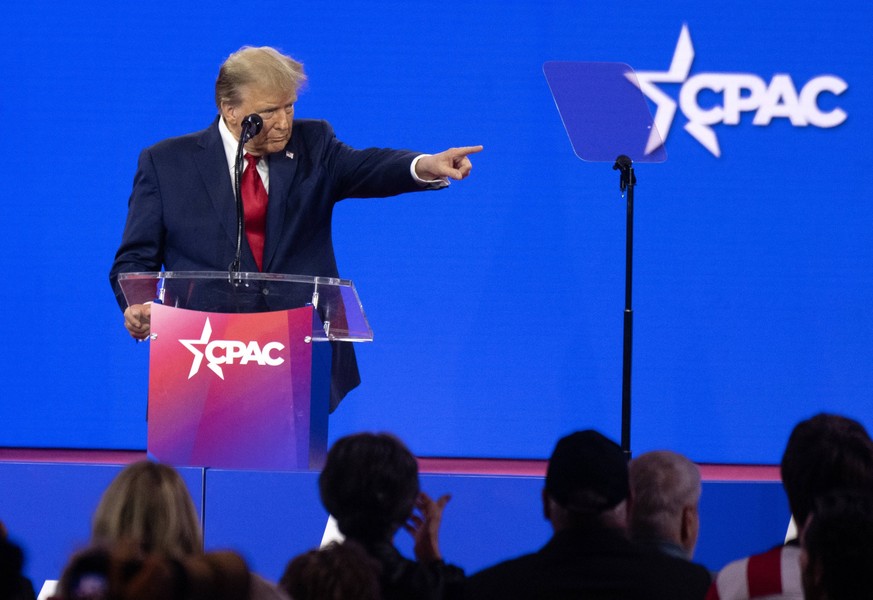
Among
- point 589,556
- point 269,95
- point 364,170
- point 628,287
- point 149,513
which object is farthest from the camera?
point 628,287

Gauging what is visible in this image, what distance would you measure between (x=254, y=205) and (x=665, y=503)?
4.60 feet

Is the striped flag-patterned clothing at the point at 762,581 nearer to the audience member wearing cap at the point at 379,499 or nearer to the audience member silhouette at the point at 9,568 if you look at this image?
the audience member wearing cap at the point at 379,499

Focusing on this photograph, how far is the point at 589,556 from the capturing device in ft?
6.98

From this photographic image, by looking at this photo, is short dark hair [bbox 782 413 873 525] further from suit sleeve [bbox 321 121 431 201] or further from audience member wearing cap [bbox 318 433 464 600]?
suit sleeve [bbox 321 121 431 201]

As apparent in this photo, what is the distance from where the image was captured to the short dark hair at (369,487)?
84.8 inches

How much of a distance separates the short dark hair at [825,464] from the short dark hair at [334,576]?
0.84m

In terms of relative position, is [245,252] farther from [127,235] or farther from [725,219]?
[725,219]

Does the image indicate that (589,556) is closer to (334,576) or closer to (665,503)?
(665,503)

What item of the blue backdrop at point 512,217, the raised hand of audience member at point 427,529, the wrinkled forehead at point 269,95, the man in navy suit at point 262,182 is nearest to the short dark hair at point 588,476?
the raised hand of audience member at point 427,529

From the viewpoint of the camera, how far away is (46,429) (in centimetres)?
531

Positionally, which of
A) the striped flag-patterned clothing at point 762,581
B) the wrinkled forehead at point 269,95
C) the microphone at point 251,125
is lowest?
the striped flag-patterned clothing at point 762,581

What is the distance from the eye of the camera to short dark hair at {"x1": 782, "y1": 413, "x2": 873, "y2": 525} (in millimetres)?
→ 2205

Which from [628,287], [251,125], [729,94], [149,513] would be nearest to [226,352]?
[251,125]

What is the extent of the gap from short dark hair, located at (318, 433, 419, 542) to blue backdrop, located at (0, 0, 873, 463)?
3076 millimetres
